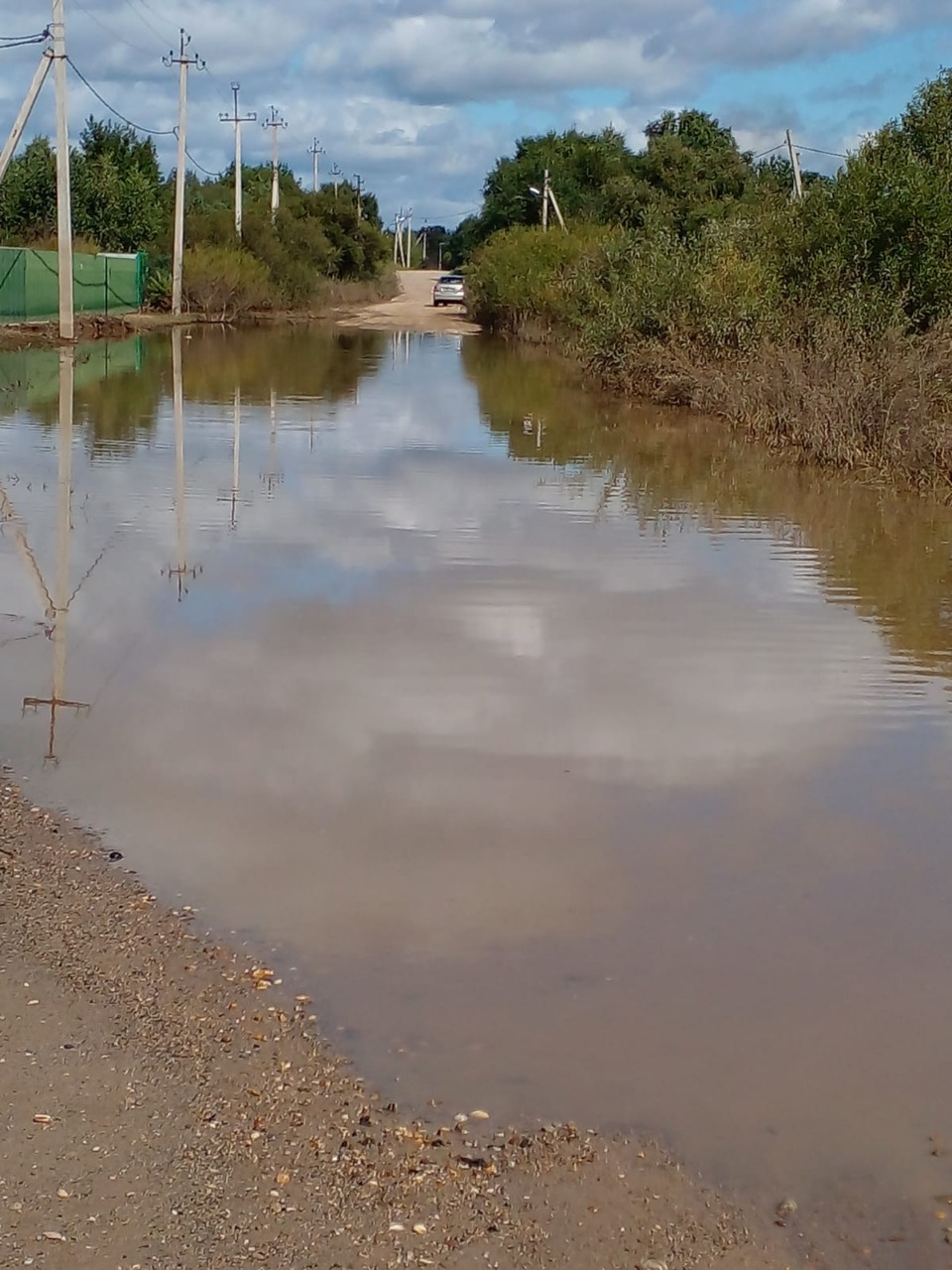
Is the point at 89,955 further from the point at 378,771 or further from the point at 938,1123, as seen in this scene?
the point at 938,1123

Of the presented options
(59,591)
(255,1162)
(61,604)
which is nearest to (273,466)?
(59,591)

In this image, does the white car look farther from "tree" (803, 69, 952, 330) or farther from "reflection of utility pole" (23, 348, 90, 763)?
"reflection of utility pole" (23, 348, 90, 763)

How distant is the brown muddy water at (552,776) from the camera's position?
465 centimetres

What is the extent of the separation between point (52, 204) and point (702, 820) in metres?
52.3

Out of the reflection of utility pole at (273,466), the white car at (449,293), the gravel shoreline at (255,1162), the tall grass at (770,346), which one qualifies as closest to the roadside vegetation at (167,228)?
the white car at (449,293)

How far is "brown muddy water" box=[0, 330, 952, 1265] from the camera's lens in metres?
4.65

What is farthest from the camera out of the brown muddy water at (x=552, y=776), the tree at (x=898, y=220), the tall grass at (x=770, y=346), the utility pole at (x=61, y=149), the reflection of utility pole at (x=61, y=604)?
the utility pole at (x=61, y=149)

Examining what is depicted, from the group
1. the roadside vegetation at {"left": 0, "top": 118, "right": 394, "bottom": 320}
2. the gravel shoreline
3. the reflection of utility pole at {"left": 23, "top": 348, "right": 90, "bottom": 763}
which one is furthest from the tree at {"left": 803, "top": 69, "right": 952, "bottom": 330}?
the roadside vegetation at {"left": 0, "top": 118, "right": 394, "bottom": 320}

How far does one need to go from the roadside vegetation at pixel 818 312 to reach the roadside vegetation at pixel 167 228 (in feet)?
77.4

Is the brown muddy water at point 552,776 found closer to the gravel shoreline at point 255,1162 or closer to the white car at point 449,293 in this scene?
the gravel shoreline at point 255,1162

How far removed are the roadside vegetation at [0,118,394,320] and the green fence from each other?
146 centimetres

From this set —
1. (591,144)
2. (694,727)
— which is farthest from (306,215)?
(694,727)

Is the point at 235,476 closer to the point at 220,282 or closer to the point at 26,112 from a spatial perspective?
the point at 26,112

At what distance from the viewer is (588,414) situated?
81.1 feet
